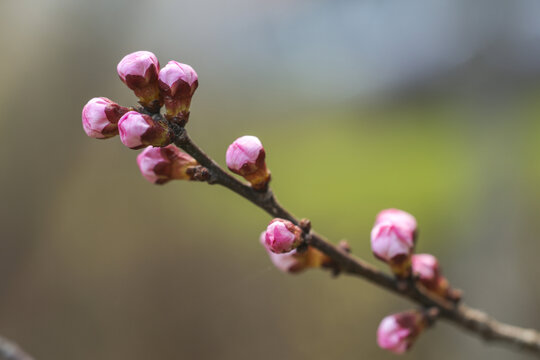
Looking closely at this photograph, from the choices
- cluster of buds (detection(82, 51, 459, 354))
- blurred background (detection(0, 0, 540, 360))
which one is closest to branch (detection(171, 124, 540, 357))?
cluster of buds (detection(82, 51, 459, 354))

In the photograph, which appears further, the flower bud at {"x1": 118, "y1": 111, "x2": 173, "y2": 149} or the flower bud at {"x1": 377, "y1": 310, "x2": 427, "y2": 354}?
the flower bud at {"x1": 377, "y1": 310, "x2": 427, "y2": 354}

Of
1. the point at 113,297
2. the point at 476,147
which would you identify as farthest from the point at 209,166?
the point at 476,147

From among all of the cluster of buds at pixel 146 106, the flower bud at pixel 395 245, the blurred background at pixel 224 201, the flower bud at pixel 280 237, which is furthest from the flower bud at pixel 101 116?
the blurred background at pixel 224 201

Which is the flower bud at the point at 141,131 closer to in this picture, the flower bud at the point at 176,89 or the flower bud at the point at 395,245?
the flower bud at the point at 176,89

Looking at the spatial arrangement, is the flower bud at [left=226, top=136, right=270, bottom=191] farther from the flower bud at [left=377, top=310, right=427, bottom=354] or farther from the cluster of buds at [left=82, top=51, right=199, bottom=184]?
the flower bud at [left=377, top=310, right=427, bottom=354]

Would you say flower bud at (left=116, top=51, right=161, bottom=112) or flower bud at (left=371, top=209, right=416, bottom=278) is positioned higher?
flower bud at (left=371, top=209, right=416, bottom=278)

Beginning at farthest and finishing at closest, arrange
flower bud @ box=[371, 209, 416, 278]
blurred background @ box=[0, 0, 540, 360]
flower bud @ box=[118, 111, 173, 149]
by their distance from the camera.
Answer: blurred background @ box=[0, 0, 540, 360]
flower bud @ box=[371, 209, 416, 278]
flower bud @ box=[118, 111, 173, 149]

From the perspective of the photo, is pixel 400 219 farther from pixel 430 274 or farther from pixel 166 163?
pixel 166 163
